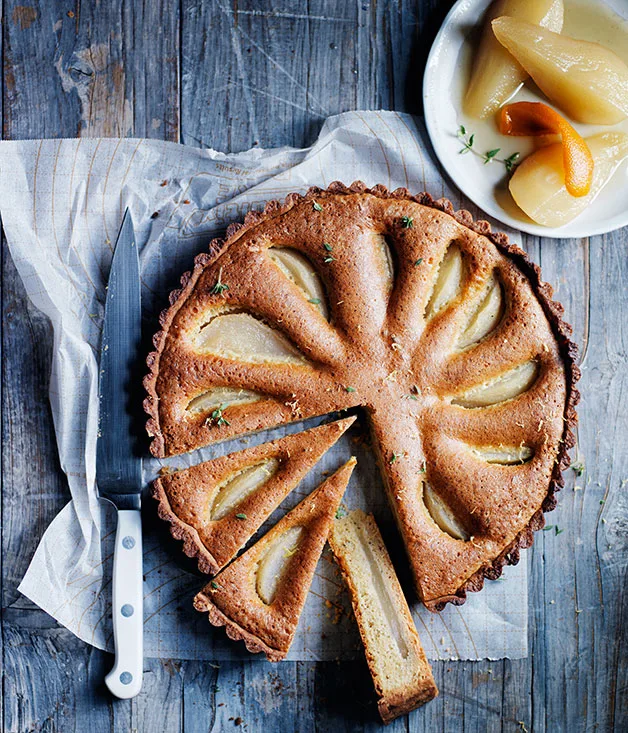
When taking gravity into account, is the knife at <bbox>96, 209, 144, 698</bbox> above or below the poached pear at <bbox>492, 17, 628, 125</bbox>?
below

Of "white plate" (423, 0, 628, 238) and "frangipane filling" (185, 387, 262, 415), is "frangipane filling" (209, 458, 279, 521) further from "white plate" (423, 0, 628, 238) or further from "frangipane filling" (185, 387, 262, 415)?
"white plate" (423, 0, 628, 238)

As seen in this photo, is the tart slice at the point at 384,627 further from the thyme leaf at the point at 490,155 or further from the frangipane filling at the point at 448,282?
the thyme leaf at the point at 490,155

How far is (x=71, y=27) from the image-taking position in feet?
11.8

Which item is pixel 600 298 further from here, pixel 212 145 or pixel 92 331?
pixel 92 331

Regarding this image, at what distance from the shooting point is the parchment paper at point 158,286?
3.47 m

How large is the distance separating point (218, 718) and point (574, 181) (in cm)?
A: 292

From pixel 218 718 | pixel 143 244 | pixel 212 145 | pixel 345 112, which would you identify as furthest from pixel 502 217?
pixel 218 718

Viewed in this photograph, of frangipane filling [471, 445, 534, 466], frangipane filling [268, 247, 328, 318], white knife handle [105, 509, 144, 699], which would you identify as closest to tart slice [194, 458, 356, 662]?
white knife handle [105, 509, 144, 699]

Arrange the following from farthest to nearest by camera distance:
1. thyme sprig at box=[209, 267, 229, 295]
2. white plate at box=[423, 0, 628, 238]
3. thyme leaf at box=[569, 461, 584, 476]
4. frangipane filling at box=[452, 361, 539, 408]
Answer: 1. thyme leaf at box=[569, 461, 584, 476]
2. white plate at box=[423, 0, 628, 238]
3. frangipane filling at box=[452, 361, 539, 408]
4. thyme sprig at box=[209, 267, 229, 295]

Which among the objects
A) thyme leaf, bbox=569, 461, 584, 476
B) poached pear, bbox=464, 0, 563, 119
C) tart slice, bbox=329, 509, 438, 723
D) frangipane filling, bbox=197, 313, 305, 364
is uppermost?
poached pear, bbox=464, 0, 563, 119

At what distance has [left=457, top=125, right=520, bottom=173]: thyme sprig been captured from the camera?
354cm

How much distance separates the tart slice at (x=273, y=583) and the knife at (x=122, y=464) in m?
0.34

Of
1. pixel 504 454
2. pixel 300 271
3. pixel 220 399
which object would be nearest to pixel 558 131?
pixel 300 271

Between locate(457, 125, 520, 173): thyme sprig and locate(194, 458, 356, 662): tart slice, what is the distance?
162cm
